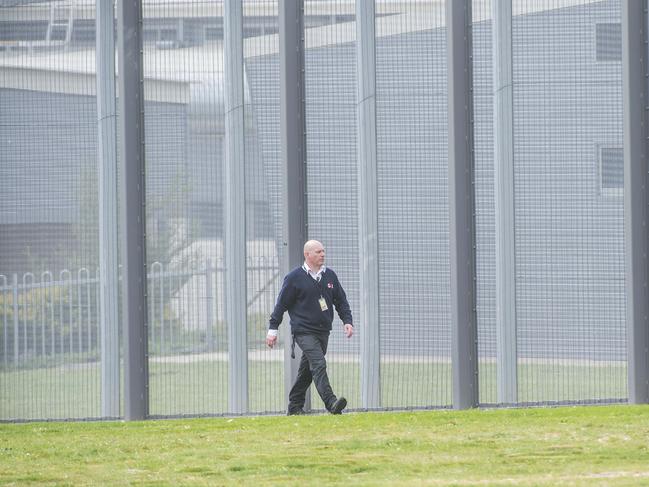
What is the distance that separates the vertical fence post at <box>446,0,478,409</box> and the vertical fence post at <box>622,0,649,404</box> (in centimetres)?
140

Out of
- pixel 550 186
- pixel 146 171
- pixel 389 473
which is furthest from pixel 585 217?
pixel 389 473

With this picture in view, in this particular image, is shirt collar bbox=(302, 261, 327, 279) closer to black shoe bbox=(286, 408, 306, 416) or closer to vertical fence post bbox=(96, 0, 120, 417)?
black shoe bbox=(286, 408, 306, 416)

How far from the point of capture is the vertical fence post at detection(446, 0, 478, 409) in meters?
14.0

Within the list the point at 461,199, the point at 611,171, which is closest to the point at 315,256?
the point at 461,199

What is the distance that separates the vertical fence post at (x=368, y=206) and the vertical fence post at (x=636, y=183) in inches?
89.7

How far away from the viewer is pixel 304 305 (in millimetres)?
13469

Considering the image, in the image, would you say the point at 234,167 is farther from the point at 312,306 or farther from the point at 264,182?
the point at 312,306

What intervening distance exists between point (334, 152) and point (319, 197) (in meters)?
0.44

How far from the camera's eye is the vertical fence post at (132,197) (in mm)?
14086

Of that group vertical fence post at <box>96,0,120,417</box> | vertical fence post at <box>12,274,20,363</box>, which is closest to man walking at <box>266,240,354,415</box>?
vertical fence post at <box>96,0,120,417</box>

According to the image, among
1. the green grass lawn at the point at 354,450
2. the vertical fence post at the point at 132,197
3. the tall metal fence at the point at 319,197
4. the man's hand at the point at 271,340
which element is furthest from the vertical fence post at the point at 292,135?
the green grass lawn at the point at 354,450

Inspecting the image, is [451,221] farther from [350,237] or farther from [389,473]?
[389,473]

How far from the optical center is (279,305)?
13430 mm

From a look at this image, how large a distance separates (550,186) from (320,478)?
5.49 meters
